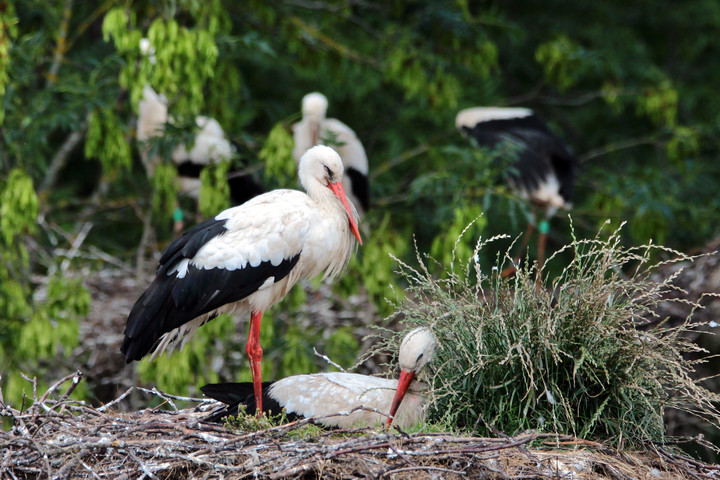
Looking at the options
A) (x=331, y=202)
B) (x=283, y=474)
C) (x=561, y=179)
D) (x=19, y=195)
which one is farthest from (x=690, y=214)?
(x=283, y=474)

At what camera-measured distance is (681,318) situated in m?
6.33

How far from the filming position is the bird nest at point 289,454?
14.0 feet

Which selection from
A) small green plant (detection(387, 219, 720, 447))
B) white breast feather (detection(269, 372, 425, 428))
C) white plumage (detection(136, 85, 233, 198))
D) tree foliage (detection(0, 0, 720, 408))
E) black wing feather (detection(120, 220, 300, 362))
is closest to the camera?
small green plant (detection(387, 219, 720, 447))

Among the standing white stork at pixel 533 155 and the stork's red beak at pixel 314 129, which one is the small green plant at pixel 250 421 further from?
the standing white stork at pixel 533 155

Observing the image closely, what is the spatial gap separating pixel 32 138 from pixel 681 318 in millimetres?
4281

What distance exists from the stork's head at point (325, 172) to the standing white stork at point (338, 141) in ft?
8.27

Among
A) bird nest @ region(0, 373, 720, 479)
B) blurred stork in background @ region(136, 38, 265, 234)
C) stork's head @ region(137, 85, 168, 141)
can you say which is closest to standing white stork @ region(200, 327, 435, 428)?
bird nest @ region(0, 373, 720, 479)

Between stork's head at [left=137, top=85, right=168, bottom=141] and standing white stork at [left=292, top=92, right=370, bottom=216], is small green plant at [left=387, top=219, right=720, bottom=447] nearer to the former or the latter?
standing white stork at [left=292, top=92, right=370, bottom=216]

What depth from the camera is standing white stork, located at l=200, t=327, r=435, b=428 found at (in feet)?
16.2

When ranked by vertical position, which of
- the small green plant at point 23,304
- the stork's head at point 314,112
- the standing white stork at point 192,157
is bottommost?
the small green plant at point 23,304

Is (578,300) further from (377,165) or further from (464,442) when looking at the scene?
(377,165)

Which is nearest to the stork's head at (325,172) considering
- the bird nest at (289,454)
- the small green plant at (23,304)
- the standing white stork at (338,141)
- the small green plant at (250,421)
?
the small green plant at (250,421)

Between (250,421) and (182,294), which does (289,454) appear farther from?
(182,294)

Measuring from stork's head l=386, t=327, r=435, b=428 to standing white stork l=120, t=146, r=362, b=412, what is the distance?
816 mm
